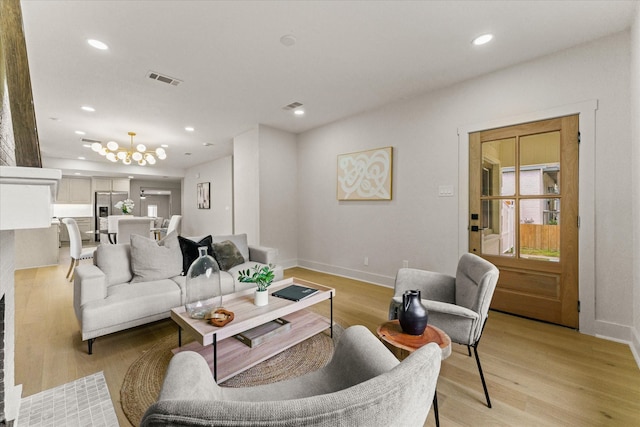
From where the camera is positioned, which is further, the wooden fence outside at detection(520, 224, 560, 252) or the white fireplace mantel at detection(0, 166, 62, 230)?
the wooden fence outside at detection(520, 224, 560, 252)

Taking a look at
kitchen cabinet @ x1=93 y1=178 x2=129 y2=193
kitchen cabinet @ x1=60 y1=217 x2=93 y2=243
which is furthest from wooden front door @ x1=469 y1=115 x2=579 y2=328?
kitchen cabinet @ x1=60 y1=217 x2=93 y2=243

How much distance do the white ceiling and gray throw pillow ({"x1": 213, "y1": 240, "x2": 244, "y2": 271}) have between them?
79.1 inches

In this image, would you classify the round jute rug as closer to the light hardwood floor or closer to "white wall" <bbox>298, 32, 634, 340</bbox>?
the light hardwood floor

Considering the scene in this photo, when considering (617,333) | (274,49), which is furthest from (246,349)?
(617,333)

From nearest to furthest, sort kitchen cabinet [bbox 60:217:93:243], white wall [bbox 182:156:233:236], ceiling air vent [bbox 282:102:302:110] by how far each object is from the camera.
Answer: ceiling air vent [bbox 282:102:302:110], white wall [bbox 182:156:233:236], kitchen cabinet [bbox 60:217:93:243]

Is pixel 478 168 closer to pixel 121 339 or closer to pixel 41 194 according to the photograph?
pixel 41 194

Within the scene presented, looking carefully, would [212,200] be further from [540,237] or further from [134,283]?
[540,237]

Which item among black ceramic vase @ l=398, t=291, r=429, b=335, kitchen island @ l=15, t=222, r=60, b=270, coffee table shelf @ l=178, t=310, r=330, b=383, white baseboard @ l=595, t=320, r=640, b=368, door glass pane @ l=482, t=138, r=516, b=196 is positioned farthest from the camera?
kitchen island @ l=15, t=222, r=60, b=270

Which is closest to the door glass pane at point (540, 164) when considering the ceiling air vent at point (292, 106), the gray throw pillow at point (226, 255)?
the ceiling air vent at point (292, 106)

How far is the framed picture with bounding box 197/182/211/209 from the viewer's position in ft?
27.8

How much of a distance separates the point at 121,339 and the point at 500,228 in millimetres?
4006

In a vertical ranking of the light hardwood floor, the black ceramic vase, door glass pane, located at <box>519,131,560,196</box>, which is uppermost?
door glass pane, located at <box>519,131,560,196</box>

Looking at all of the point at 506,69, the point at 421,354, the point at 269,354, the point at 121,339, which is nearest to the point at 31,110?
the point at 421,354

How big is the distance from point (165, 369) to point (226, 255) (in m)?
1.46
